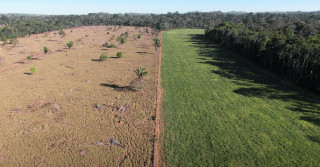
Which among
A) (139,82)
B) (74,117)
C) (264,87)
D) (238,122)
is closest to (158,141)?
(238,122)

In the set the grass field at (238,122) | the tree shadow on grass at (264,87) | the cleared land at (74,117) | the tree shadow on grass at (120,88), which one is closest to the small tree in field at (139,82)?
the tree shadow on grass at (120,88)

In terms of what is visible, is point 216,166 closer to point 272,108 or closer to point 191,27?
point 272,108

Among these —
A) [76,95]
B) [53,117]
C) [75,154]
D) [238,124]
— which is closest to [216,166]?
[238,124]

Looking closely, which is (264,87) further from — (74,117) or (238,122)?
(74,117)

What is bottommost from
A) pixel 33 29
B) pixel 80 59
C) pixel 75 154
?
pixel 75 154

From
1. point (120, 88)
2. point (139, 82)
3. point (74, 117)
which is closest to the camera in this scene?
point (74, 117)

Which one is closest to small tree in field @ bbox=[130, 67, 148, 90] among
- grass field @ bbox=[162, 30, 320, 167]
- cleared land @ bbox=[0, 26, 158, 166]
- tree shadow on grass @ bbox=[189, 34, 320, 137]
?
cleared land @ bbox=[0, 26, 158, 166]

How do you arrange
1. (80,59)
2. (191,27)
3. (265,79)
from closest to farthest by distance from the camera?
(265,79) → (80,59) → (191,27)
